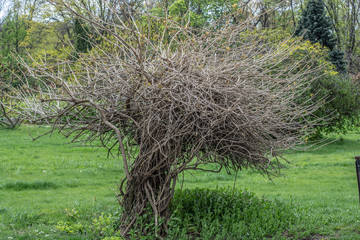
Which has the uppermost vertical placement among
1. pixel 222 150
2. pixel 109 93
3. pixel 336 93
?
pixel 336 93

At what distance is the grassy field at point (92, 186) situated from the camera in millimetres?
6738

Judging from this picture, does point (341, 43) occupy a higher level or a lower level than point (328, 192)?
higher

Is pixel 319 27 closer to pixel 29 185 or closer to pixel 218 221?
pixel 29 185

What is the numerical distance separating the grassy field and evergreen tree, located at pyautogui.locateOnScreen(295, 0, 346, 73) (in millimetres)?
14281

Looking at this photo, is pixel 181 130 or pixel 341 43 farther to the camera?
pixel 341 43

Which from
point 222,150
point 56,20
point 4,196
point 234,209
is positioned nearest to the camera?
point 222,150

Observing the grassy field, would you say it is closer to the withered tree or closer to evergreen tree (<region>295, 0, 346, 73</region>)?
the withered tree

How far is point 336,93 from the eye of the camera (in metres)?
17.6

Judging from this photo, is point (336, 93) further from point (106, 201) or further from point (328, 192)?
point (106, 201)

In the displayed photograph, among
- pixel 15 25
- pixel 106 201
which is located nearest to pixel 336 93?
pixel 106 201

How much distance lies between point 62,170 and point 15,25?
28104 millimetres

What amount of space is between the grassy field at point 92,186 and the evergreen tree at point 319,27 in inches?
562

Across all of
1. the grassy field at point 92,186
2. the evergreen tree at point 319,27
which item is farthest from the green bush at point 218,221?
the evergreen tree at point 319,27

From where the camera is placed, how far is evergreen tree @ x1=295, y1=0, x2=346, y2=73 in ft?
94.9
